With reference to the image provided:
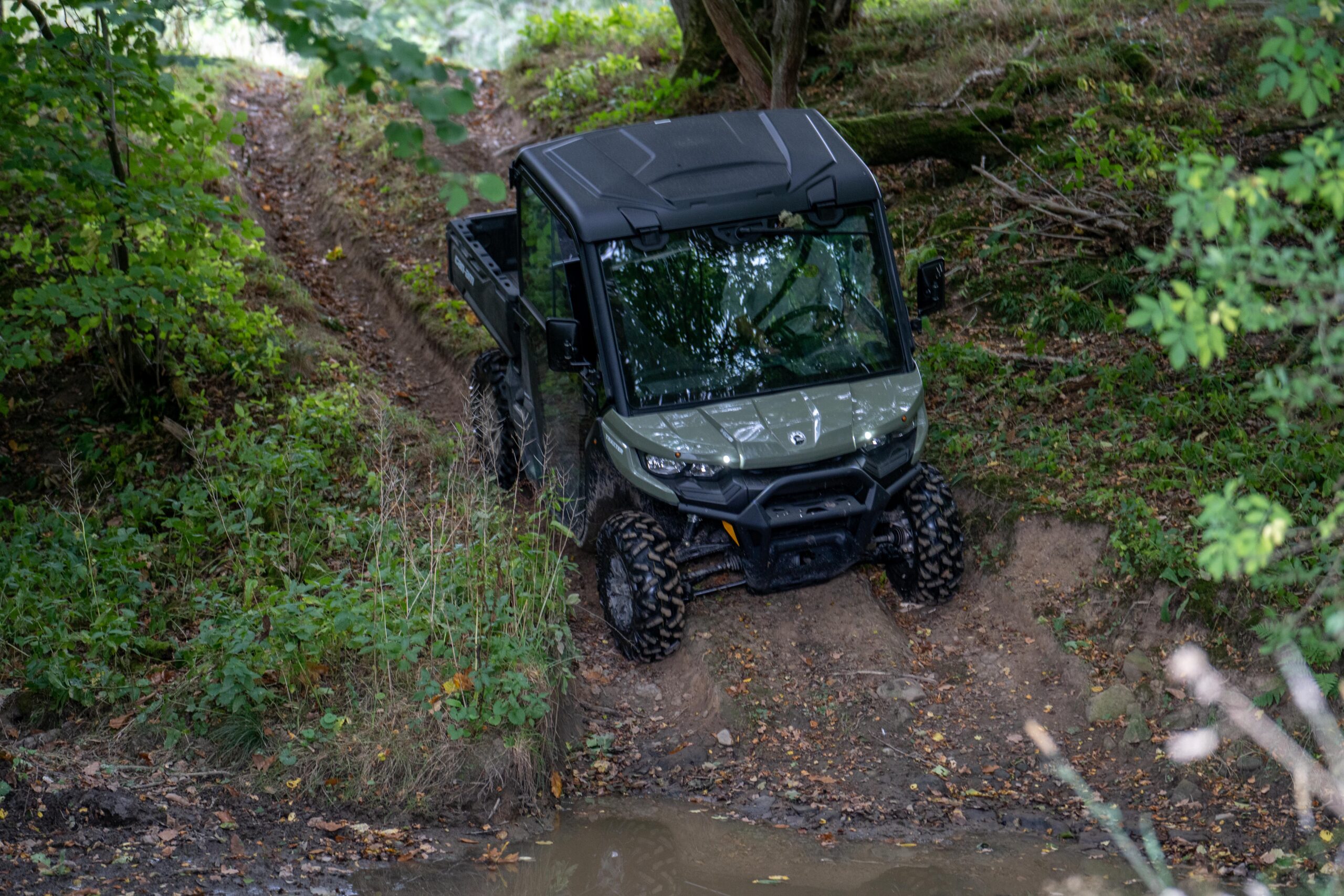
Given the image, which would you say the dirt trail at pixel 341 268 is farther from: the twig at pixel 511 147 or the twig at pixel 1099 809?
the twig at pixel 1099 809

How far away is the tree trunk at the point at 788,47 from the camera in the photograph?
9.90 m

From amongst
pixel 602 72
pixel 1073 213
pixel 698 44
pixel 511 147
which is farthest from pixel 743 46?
pixel 602 72

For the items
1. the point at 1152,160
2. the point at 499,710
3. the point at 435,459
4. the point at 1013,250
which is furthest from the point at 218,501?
the point at 1152,160

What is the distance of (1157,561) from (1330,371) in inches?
106

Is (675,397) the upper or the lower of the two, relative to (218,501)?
upper

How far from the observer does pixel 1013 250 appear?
347 inches

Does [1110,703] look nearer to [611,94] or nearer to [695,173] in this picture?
[695,173]

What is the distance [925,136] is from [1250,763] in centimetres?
636

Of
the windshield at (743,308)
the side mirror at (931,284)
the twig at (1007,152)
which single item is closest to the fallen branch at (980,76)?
the twig at (1007,152)

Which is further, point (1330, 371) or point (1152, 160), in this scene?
point (1152, 160)

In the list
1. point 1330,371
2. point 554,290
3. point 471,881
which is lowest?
point 471,881

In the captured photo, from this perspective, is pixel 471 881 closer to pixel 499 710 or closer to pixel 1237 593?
pixel 499 710

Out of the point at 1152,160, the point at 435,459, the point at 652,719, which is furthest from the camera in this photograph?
the point at 1152,160

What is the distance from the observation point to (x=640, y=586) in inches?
220
